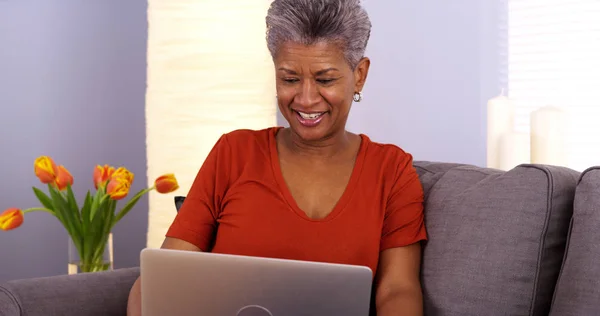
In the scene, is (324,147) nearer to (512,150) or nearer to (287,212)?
(287,212)

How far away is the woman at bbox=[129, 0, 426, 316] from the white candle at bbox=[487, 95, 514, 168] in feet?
1.62

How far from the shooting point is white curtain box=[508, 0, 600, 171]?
7.89 ft

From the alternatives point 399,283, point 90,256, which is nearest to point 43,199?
point 90,256

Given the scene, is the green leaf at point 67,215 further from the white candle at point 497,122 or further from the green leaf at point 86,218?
the white candle at point 497,122

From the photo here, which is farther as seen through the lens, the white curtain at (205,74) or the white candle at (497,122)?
the white curtain at (205,74)

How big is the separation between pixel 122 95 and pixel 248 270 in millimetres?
2260

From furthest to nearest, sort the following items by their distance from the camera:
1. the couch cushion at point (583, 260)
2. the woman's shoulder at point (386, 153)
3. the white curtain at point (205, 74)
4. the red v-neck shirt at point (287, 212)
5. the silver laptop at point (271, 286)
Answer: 1. the white curtain at point (205, 74)
2. the woman's shoulder at point (386, 153)
3. the red v-neck shirt at point (287, 212)
4. the couch cushion at point (583, 260)
5. the silver laptop at point (271, 286)

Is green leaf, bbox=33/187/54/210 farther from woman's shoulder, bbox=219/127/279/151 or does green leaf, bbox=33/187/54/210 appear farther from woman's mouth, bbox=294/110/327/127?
woman's mouth, bbox=294/110/327/127

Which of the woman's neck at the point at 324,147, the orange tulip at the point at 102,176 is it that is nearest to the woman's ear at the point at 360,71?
the woman's neck at the point at 324,147

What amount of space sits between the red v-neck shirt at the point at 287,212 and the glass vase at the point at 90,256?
679mm

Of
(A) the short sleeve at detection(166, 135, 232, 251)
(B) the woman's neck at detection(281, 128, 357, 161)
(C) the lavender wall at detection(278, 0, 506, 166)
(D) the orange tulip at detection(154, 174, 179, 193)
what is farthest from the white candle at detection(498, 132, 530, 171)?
(D) the orange tulip at detection(154, 174, 179, 193)

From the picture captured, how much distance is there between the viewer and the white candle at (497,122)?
2.25m

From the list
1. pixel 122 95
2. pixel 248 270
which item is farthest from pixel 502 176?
pixel 122 95

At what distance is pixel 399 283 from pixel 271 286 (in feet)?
1.49
